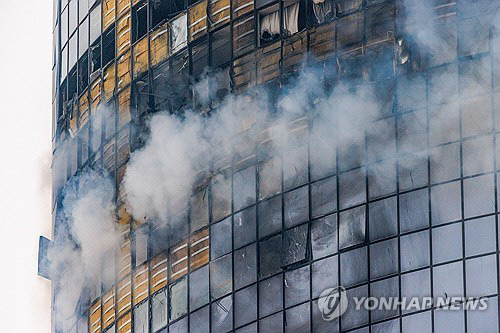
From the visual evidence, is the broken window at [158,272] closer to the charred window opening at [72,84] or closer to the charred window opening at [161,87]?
the charred window opening at [161,87]

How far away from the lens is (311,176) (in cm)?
4762

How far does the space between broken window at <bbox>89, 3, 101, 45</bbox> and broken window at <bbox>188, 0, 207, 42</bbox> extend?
4136 millimetres

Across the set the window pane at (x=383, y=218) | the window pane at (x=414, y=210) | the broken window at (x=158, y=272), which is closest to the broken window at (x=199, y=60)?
the broken window at (x=158, y=272)

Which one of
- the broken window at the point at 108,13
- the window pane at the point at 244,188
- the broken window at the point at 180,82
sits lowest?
the window pane at the point at 244,188

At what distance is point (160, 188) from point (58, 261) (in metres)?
6.03

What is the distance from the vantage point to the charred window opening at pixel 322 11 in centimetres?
4744

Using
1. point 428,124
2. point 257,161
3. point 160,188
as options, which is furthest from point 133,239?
point 428,124

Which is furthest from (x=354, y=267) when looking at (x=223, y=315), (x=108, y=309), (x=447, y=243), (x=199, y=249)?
(x=108, y=309)

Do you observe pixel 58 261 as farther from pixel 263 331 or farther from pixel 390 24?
pixel 390 24

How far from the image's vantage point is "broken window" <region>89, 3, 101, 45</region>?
53344mm

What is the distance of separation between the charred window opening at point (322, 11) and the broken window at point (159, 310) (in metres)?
9.00

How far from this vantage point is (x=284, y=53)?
158ft

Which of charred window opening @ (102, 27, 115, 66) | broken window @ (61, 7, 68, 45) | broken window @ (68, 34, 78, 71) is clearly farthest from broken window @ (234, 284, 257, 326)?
broken window @ (61, 7, 68, 45)

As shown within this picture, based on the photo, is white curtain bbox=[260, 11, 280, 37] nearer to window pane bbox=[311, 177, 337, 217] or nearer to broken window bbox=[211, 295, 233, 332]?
window pane bbox=[311, 177, 337, 217]
